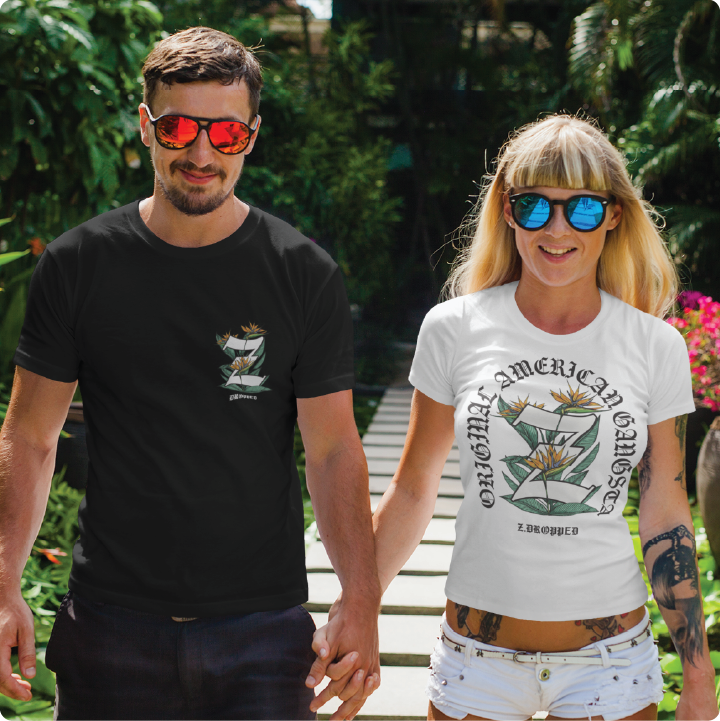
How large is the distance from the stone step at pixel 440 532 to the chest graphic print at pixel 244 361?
3217mm

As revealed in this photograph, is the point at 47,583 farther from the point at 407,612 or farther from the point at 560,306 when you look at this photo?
the point at 560,306

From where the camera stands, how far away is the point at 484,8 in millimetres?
11953

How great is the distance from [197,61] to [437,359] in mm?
851

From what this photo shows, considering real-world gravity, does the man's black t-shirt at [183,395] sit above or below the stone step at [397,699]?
above

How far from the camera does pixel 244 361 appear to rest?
1754 millimetres

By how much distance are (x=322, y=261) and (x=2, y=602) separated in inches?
39.9

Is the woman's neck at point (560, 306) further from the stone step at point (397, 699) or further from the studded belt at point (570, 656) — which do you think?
the stone step at point (397, 699)

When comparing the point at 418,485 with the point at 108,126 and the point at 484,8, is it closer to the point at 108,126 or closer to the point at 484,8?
the point at 108,126

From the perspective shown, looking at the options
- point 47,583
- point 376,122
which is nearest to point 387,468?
point 47,583

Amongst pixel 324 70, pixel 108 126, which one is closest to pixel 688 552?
pixel 108 126

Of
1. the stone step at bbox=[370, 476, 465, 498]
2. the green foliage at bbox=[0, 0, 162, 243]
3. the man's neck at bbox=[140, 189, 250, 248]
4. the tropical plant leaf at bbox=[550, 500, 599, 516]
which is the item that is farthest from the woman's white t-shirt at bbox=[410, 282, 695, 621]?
the stone step at bbox=[370, 476, 465, 498]

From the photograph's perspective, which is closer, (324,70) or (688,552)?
(688,552)

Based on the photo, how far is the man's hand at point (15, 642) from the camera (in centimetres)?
165

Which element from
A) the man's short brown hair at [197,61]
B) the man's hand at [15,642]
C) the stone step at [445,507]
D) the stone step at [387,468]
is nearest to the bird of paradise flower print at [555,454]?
the man's short brown hair at [197,61]
